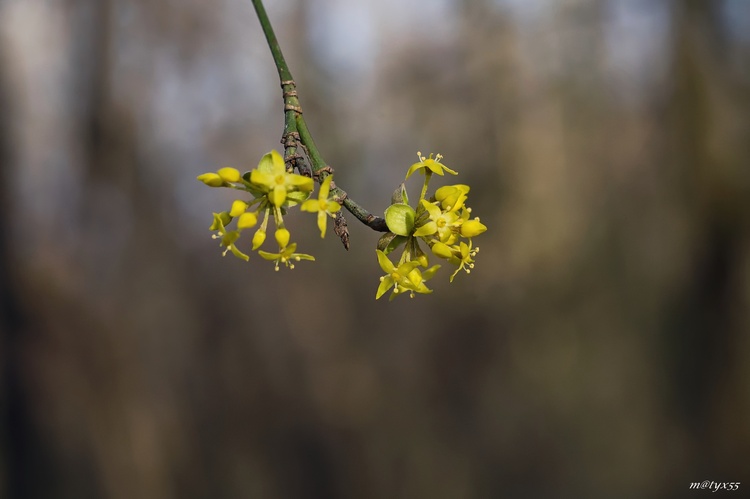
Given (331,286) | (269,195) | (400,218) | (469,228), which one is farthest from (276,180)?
(331,286)

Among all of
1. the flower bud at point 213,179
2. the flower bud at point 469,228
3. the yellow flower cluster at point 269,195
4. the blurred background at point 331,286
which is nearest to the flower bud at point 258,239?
the yellow flower cluster at point 269,195

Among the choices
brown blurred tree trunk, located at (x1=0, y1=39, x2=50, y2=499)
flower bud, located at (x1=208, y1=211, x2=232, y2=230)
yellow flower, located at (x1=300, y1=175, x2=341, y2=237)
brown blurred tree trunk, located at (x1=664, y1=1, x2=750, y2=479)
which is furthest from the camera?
brown blurred tree trunk, located at (x1=0, y1=39, x2=50, y2=499)

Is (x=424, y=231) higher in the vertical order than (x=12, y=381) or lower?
lower

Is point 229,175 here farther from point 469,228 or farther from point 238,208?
point 469,228

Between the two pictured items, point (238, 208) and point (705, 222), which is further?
point (705, 222)

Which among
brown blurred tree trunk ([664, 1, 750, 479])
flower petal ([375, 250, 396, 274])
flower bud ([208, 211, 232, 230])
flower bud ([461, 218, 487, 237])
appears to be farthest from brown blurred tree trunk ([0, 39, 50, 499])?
brown blurred tree trunk ([664, 1, 750, 479])

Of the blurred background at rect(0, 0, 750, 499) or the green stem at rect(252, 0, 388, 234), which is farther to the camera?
the blurred background at rect(0, 0, 750, 499)

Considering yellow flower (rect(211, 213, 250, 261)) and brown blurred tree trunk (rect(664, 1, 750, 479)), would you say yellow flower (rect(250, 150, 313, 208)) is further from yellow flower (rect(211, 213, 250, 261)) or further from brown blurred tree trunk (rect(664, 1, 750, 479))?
brown blurred tree trunk (rect(664, 1, 750, 479))

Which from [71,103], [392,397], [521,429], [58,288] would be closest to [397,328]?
[392,397]

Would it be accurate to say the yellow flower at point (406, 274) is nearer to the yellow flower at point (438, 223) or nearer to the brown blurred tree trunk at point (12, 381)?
the yellow flower at point (438, 223)

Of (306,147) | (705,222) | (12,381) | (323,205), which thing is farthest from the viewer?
(12,381)
